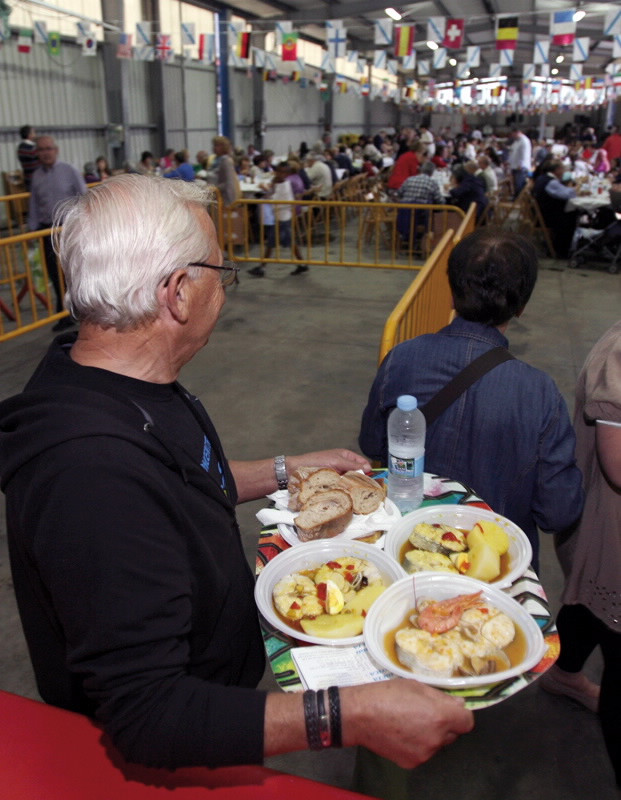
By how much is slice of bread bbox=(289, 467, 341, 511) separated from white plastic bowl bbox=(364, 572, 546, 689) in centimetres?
40

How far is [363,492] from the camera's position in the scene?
172 centimetres

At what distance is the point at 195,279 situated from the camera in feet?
4.00

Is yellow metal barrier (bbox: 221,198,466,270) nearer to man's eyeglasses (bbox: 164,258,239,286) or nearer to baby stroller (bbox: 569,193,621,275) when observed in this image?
baby stroller (bbox: 569,193,621,275)

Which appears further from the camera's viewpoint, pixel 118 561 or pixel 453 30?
pixel 453 30

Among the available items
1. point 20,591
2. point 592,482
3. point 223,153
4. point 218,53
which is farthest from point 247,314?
point 218,53

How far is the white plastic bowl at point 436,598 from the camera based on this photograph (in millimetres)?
1139

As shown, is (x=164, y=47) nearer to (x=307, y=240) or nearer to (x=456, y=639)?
(x=307, y=240)

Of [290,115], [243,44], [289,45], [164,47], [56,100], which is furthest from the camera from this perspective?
[290,115]

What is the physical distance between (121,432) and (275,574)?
613mm

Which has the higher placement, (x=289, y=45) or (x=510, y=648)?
(x=289, y=45)

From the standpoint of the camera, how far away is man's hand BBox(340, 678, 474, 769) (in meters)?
1.00

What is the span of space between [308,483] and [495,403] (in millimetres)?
584

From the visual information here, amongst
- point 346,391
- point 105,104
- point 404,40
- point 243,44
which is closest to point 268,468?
point 346,391

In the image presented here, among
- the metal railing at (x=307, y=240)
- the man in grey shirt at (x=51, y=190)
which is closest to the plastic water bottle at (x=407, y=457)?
the metal railing at (x=307, y=240)
